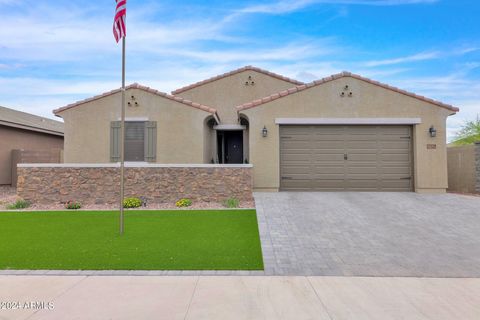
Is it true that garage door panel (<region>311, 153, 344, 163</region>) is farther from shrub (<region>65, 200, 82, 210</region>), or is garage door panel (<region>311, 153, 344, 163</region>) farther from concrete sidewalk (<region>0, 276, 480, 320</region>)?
shrub (<region>65, 200, 82, 210</region>)

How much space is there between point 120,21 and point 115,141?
6.68 m

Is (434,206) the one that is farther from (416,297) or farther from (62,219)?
(62,219)

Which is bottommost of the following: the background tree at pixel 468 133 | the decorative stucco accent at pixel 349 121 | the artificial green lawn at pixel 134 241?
the artificial green lawn at pixel 134 241

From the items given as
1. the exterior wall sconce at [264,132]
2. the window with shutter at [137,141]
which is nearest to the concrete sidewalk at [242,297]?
the exterior wall sconce at [264,132]

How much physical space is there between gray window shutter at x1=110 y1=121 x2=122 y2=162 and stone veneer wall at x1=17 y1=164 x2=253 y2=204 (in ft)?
5.01

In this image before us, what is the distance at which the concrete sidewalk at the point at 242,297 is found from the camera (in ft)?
11.9

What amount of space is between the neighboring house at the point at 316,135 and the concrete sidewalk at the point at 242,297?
7.45 metres

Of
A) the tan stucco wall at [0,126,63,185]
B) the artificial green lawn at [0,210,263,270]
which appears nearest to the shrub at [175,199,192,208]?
the artificial green lawn at [0,210,263,270]

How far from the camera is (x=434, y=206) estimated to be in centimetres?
984

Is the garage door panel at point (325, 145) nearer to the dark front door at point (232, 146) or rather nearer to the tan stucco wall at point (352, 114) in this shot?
the tan stucco wall at point (352, 114)

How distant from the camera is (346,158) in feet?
39.8

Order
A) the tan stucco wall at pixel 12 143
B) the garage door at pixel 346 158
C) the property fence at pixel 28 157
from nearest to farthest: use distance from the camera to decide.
A: the garage door at pixel 346 158 < the tan stucco wall at pixel 12 143 < the property fence at pixel 28 157

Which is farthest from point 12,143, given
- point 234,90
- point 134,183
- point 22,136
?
point 234,90

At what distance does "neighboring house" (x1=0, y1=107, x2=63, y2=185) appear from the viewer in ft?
55.0
